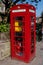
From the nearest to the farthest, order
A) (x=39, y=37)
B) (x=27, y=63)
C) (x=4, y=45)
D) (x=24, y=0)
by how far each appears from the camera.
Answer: (x=27, y=63), (x=4, y=45), (x=39, y=37), (x=24, y=0)

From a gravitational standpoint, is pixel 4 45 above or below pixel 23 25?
below

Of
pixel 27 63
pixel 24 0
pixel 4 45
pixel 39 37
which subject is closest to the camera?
pixel 27 63

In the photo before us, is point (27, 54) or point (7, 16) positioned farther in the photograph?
point (7, 16)

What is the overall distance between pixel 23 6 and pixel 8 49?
2037mm

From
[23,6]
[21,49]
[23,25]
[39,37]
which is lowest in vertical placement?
[39,37]

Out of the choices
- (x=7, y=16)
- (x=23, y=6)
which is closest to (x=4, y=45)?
(x=23, y=6)

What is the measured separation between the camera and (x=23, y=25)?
9.36 m

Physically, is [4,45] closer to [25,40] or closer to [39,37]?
[25,40]

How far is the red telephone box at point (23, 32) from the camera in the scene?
9156mm

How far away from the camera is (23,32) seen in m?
9.36

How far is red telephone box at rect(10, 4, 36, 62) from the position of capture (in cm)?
916

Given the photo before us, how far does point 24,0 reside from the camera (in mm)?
20250

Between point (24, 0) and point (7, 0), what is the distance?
1460 millimetres

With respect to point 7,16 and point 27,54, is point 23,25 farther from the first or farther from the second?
point 7,16
